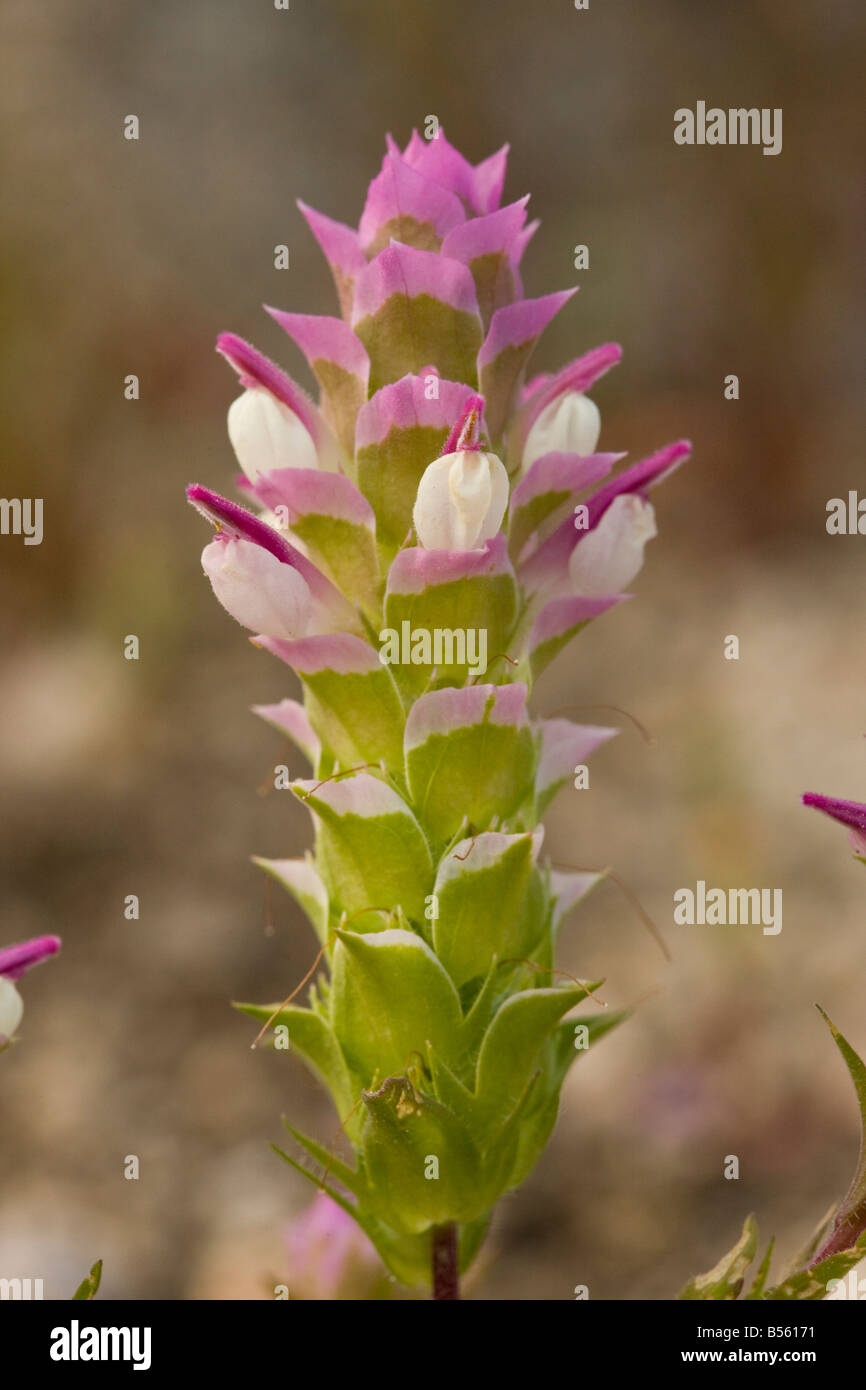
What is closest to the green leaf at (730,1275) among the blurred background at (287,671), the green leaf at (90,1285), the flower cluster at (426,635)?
the flower cluster at (426,635)

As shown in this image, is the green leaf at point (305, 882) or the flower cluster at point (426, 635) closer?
A: the flower cluster at point (426, 635)

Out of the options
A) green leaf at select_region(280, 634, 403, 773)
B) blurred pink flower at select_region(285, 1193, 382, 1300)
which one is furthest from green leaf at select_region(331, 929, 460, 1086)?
blurred pink flower at select_region(285, 1193, 382, 1300)

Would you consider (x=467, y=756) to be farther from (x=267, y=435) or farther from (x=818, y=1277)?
(x=818, y=1277)

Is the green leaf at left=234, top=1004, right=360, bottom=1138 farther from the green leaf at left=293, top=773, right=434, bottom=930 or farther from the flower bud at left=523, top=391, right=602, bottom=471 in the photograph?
the flower bud at left=523, top=391, right=602, bottom=471

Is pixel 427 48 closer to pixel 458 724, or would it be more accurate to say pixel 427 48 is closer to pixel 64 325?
pixel 64 325

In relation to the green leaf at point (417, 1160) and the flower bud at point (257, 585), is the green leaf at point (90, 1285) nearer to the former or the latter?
the green leaf at point (417, 1160)

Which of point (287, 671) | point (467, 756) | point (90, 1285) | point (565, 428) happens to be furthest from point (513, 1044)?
point (287, 671)
